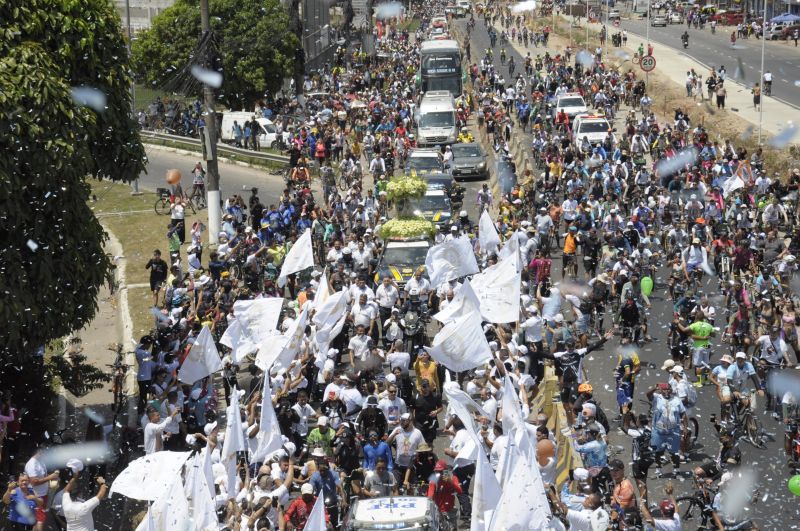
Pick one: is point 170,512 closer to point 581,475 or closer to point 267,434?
point 267,434

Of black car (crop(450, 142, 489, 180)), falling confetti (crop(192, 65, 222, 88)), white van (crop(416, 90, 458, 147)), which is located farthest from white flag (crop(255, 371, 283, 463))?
white van (crop(416, 90, 458, 147))

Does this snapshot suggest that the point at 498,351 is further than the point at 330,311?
No

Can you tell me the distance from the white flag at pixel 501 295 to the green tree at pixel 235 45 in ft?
111

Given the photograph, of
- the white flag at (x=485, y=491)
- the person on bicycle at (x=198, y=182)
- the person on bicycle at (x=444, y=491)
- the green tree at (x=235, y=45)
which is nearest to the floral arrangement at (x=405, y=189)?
the person on bicycle at (x=198, y=182)

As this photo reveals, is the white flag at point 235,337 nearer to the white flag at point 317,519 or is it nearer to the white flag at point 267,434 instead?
the white flag at point 267,434

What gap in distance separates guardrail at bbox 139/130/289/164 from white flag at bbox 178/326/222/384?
2528cm

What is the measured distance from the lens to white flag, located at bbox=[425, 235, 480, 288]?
73.5ft

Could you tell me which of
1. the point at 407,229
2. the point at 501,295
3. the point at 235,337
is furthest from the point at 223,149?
the point at 501,295

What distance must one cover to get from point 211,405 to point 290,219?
9.80 m

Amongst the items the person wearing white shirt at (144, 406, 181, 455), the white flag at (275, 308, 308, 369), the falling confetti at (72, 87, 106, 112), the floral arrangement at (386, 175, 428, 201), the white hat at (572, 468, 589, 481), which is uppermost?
the falling confetti at (72, 87, 106, 112)

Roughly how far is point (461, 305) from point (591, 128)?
938 inches

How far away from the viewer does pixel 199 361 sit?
738 inches

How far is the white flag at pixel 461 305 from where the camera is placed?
62.1 ft

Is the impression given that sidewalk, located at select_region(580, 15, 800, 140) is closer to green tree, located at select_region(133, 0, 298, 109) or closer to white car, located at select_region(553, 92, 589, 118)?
white car, located at select_region(553, 92, 589, 118)
